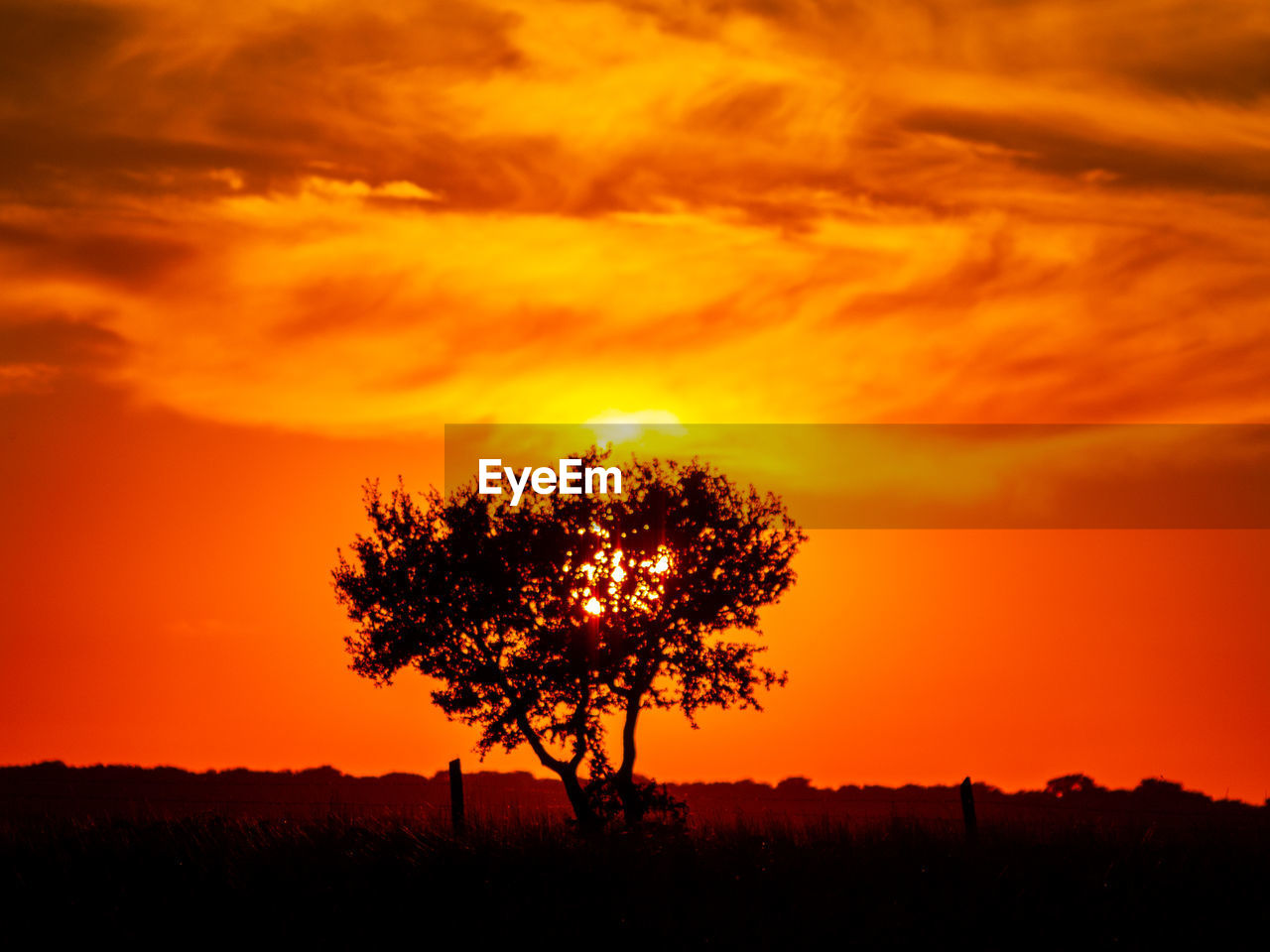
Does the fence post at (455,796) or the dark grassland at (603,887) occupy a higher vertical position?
the fence post at (455,796)

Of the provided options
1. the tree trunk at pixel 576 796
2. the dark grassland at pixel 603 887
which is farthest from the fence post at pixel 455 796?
the tree trunk at pixel 576 796

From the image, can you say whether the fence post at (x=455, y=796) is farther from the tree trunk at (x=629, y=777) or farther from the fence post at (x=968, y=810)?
the fence post at (x=968, y=810)

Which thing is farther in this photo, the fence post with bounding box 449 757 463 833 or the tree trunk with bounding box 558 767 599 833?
the tree trunk with bounding box 558 767 599 833

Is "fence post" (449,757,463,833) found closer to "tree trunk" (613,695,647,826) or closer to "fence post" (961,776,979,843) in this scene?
"tree trunk" (613,695,647,826)

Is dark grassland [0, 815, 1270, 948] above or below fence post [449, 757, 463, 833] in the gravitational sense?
below

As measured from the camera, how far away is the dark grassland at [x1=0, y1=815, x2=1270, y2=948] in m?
23.2

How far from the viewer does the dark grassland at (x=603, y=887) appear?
76.2ft

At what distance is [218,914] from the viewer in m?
23.8

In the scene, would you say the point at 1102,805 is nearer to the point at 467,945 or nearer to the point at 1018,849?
the point at 1018,849

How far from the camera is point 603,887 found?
80.2 ft

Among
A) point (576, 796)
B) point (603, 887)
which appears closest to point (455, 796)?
point (603, 887)

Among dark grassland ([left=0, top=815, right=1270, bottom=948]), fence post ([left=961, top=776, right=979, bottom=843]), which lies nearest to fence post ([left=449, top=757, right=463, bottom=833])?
dark grassland ([left=0, top=815, right=1270, bottom=948])

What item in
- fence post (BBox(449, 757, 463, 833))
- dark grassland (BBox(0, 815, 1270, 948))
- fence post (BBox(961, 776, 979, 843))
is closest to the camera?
dark grassland (BBox(0, 815, 1270, 948))

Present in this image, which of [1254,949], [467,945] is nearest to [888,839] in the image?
[1254,949]
